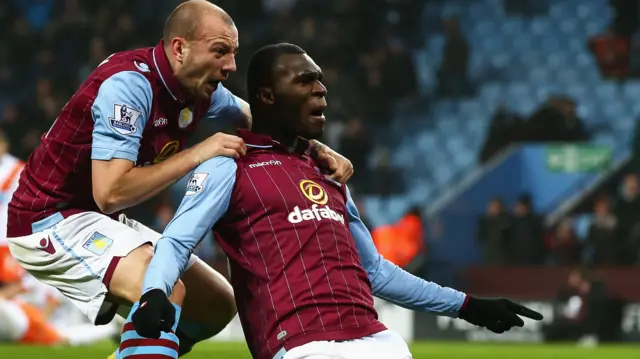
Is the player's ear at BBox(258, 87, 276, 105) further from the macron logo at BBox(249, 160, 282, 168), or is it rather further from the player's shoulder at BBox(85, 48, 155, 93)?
the player's shoulder at BBox(85, 48, 155, 93)

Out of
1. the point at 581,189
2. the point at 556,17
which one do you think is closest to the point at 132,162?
the point at 581,189

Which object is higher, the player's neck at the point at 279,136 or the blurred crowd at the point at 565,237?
the blurred crowd at the point at 565,237

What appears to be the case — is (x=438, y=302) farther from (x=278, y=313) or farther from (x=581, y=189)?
(x=581, y=189)

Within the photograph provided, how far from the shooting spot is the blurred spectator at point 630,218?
40.4 ft

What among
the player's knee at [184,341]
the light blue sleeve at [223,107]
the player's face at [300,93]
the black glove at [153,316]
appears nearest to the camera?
the black glove at [153,316]

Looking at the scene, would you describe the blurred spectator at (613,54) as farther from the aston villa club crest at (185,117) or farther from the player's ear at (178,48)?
the player's ear at (178,48)

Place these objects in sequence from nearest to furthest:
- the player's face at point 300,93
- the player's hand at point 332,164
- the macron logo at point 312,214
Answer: the macron logo at point 312,214 → the player's face at point 300,93 → the player's hand at point 332,164

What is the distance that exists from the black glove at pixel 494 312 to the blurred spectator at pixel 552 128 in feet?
34.1

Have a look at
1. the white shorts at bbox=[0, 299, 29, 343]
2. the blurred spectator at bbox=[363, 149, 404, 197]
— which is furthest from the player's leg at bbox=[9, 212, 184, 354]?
the blurred spectator at bbox=[363, 149, 404, 197]

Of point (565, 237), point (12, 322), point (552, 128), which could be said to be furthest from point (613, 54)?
point (12, 322)

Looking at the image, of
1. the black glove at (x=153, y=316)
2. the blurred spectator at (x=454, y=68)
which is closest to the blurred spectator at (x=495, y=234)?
the blurred spectator at (x=454, y=68)

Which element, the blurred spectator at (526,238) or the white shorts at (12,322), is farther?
the blurred spectator at (526,238)

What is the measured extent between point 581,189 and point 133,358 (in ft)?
35.0

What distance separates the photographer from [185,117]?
4457 millimetres
